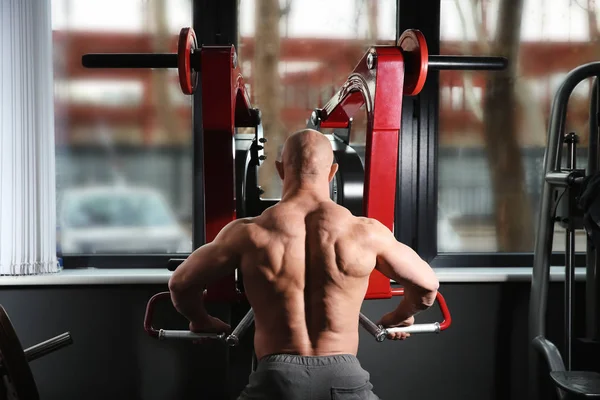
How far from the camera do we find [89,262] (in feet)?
10.6

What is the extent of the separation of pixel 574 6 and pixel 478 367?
6.78 feet

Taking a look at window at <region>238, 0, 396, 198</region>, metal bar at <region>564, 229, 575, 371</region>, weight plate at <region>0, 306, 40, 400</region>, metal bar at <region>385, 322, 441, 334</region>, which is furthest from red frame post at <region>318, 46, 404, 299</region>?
window at <region>238, 0, 396, 198</region>

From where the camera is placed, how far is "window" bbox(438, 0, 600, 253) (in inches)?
132

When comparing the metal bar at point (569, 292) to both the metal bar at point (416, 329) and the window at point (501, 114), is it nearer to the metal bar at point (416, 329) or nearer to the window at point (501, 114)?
the window at point (501, 114)

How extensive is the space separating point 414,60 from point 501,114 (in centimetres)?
182

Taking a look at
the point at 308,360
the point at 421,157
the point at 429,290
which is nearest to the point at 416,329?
the point at 429,290

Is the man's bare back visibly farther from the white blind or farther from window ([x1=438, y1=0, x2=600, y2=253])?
window ([x1=438, y1=0, x2=600, y2=253])

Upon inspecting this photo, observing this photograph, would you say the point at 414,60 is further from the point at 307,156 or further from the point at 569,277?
the point at 569,277

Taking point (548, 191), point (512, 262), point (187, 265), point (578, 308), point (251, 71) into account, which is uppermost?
point (251, 71)

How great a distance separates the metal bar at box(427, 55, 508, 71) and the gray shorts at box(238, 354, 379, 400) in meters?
0.89

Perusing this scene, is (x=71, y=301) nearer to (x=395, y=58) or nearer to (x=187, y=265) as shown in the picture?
(x=187, y=265)

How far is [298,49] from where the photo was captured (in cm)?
331

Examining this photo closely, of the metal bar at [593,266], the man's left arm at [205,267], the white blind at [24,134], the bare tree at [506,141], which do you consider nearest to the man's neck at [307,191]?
the man's left arm at [205,267]

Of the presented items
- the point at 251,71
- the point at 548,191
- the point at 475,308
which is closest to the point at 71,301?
the point at 251,71
